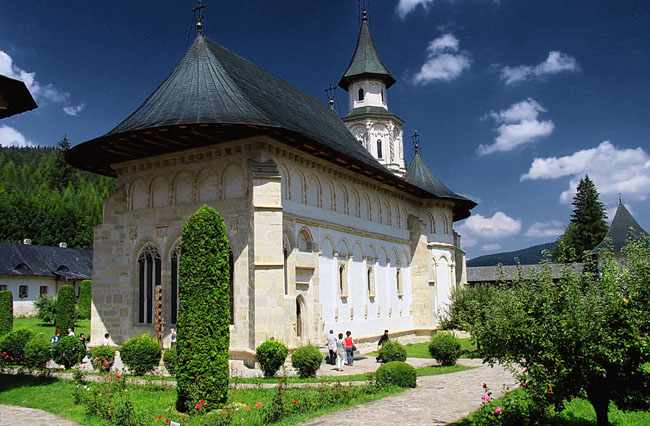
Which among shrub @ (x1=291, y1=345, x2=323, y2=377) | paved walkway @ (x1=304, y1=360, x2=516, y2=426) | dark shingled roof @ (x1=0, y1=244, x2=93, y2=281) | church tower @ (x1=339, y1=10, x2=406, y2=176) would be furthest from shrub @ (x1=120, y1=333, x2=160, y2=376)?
dark shingled roof @ (x1=0, y1=244, x2=93, y2=281)

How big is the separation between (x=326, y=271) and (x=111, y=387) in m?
10.3

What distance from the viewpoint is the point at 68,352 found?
52.2ft

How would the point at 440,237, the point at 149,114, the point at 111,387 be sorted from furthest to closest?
the point at 440,237, the point at 149,114, the point at 111,387

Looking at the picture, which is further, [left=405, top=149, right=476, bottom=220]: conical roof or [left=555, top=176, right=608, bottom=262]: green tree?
[left=555, top=176, right=608, bottom=262]: green tree

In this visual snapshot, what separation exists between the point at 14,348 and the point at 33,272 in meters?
33.2

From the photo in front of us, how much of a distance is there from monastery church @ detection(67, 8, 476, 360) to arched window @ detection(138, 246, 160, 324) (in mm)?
35

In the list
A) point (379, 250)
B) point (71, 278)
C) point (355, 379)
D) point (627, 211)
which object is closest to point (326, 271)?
point (379, 250)

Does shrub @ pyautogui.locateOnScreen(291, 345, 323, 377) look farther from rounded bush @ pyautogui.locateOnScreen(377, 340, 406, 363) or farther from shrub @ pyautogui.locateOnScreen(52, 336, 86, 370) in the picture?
shrub @ pyautogui.locateOnScreen(52, 336, 86, 370)

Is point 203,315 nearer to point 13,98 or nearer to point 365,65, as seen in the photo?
point 13,98

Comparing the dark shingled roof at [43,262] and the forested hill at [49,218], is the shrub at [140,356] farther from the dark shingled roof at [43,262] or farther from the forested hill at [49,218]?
the forested hill at [49,218]

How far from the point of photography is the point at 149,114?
721 inches

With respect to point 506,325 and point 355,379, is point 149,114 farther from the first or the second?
point 506,325

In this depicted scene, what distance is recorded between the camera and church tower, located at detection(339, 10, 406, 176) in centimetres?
3550

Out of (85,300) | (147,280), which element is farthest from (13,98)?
(85,300)
